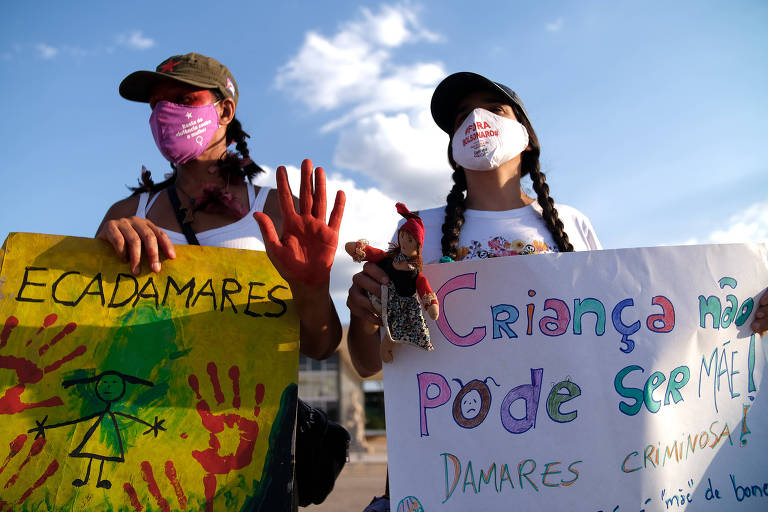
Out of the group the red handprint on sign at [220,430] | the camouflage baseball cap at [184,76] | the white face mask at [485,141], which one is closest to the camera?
the red handprint on sign at [220,430]

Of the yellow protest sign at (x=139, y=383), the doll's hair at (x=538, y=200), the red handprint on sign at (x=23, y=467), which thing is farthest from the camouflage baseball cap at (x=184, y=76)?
the red handprint on sign at (x=23, y=467)

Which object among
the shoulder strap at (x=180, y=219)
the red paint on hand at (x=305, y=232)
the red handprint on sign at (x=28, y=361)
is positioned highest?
the shoulder strap at (x=180, y=219)

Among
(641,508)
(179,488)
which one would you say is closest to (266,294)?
(179,488)

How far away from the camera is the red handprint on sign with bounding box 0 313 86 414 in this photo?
5.83 feet

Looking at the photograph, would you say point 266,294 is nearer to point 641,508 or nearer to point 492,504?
point 492,504

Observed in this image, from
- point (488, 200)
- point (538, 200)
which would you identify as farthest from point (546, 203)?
point (488, 200)

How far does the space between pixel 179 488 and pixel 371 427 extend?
3366 cm

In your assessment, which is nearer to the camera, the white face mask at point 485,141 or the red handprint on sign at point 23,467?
the red handprint on sign at point 23,467

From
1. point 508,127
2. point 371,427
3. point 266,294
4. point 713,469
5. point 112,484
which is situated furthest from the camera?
point 371,427

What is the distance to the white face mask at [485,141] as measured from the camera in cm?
237

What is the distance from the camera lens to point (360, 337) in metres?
2.09

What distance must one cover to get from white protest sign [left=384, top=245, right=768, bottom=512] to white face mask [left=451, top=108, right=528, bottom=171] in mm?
532

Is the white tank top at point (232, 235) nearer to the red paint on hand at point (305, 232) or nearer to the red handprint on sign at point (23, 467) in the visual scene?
the red paint on hand at point (305, 232)

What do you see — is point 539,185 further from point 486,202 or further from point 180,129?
point 180,129
